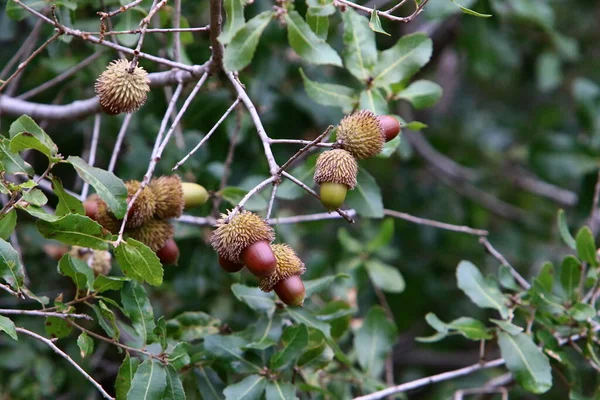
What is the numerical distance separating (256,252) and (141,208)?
14.5 inches

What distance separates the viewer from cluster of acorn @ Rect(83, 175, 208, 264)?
178 centimetres

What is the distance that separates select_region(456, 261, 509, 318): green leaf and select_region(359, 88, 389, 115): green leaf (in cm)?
56

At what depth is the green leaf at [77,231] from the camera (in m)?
1.64

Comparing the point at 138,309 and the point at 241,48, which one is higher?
the point at 241,48

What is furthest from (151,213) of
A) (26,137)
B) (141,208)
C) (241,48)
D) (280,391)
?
(280,391)

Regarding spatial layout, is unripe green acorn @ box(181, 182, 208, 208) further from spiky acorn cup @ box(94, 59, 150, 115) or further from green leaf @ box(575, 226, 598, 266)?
green leaf @ box(575, 226, 598, 266)

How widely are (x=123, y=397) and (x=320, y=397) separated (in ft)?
2.33

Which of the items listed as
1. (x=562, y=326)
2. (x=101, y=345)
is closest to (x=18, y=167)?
(x=101, y=345)

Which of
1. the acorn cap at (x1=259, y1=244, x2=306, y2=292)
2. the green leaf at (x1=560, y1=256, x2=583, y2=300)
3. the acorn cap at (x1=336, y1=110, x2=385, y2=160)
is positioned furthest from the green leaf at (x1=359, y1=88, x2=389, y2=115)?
the green leaf at (x1=560, y1=256, x2=583, y2=300)

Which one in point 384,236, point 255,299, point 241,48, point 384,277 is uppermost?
point 241,48

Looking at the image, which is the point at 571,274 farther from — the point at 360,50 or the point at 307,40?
the point at 307,40

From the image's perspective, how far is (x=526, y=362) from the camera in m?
2.07

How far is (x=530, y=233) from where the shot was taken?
4215mm

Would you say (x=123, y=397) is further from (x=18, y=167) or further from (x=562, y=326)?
(x=562, y=326)
